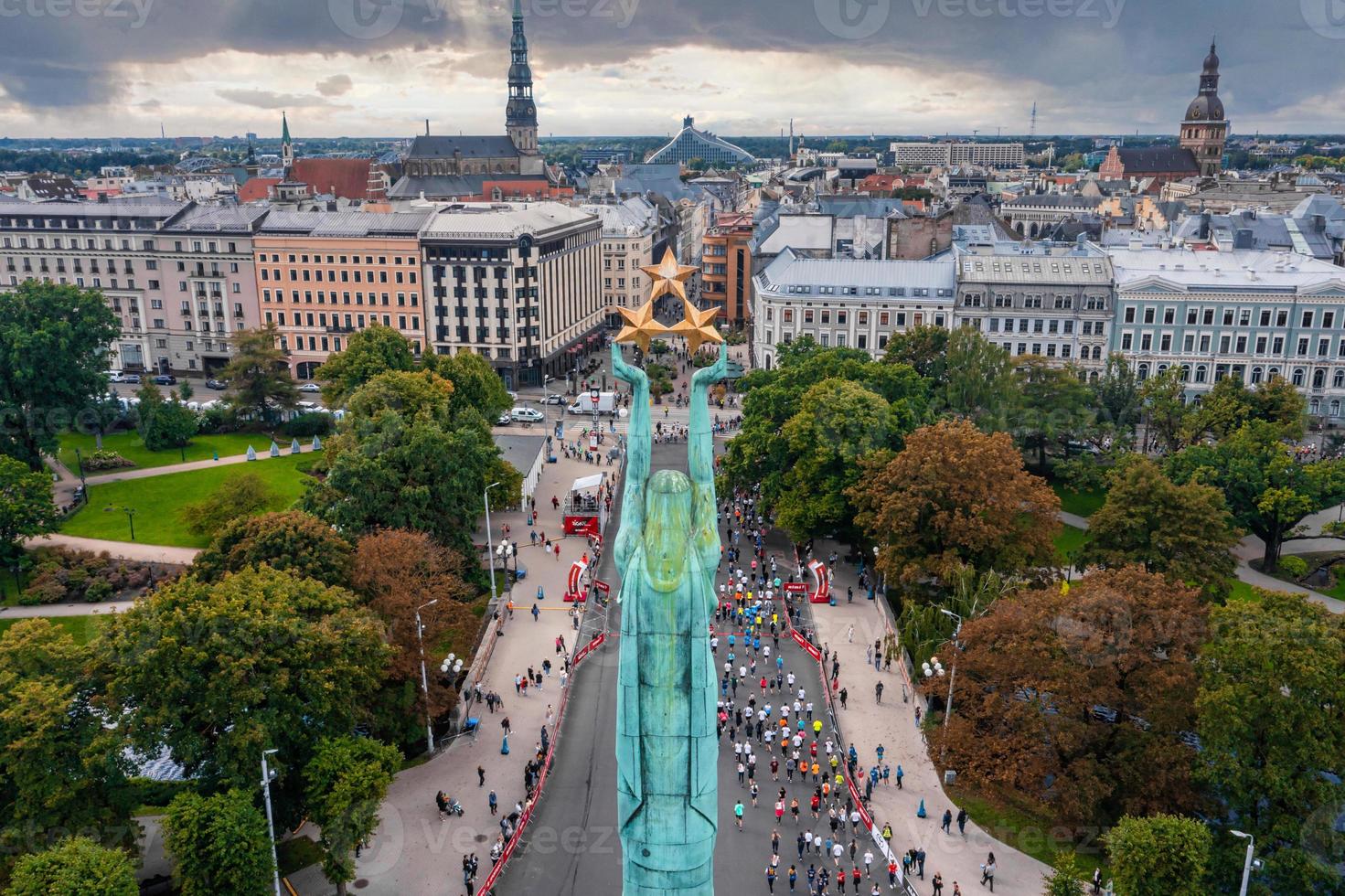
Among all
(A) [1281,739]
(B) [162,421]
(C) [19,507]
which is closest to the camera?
(A) [1281,739]

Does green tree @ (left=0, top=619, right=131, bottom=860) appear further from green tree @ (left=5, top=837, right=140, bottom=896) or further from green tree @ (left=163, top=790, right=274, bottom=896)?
green tree @ (left=163, top=790, right=274, bottom=896)

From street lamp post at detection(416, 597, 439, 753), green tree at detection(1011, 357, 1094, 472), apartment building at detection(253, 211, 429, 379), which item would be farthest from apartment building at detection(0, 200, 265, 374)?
green tree at detection(1011, 357, 1094, 472)

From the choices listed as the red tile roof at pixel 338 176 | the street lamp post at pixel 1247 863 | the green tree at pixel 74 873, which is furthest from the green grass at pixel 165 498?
the red tile roof at pixel 338 176

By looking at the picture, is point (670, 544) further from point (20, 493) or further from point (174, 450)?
point (174, 450)

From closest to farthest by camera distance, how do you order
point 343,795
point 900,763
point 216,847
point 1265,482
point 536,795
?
point 216,847, point 343,795, point 536,795, point 900,763, point 1265,482

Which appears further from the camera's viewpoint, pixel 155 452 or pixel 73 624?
pixel 155 452

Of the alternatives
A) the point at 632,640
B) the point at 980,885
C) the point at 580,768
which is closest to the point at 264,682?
the point at 580,768

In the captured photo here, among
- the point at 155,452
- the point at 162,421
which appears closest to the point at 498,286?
the point at 162,421

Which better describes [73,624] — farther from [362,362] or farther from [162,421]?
[362,362]
